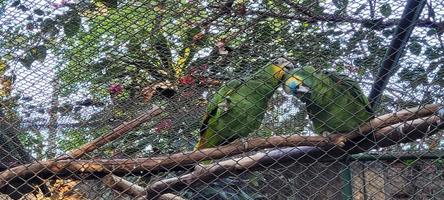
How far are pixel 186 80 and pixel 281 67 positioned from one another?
30 cm

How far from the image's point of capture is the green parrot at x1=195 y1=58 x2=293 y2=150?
150 cm

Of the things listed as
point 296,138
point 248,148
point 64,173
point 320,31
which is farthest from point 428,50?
point 64,173

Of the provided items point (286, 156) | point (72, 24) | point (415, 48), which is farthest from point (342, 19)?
point (72, 24)

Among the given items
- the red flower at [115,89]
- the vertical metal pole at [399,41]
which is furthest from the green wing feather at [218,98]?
the vertical metal pole at [399,41]

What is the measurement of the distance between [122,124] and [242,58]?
549 mm

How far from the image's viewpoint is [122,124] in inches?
65.6

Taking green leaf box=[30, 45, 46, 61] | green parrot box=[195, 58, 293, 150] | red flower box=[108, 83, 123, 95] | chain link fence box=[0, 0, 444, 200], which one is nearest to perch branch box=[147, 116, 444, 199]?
chain link fence box=[0, 0, 444, 200]

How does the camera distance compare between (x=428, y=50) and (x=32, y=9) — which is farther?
(x=428, y=50)

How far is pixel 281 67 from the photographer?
4.67 ft

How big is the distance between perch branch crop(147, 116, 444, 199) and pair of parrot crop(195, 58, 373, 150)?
0.25ft

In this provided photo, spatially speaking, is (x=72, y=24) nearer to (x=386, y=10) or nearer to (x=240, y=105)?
(x=240, y=105)

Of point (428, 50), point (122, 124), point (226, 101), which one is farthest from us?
point (122, 124)

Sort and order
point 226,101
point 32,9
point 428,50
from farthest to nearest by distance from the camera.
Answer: point 226,101 < point 428,50 < point 32,9

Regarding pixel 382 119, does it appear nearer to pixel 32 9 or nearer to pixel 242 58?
pixel 242 58
